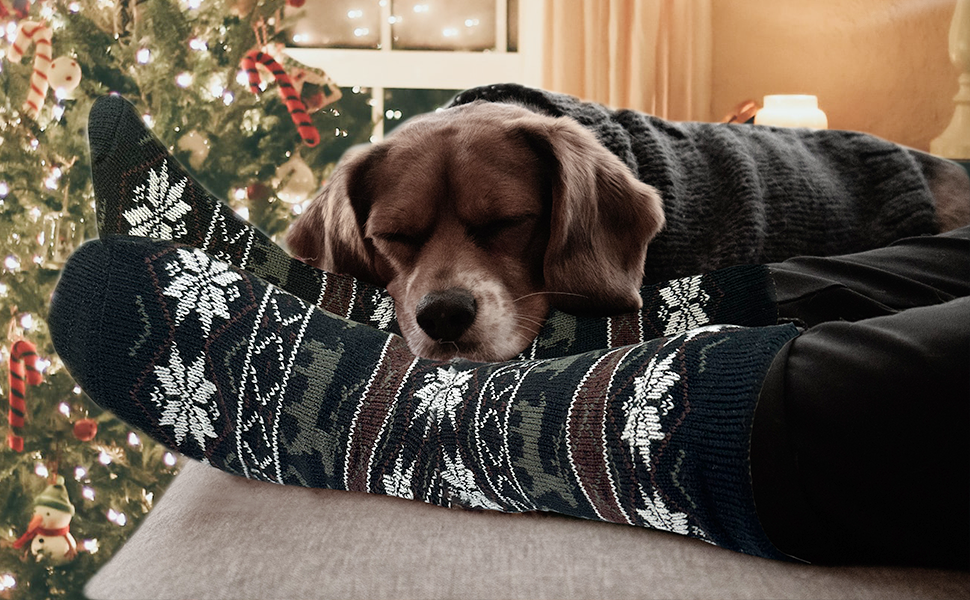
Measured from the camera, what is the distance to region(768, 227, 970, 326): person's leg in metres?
1.12

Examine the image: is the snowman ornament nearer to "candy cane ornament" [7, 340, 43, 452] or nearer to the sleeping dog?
"candy cane ornament" [7, 340, 43, 452]

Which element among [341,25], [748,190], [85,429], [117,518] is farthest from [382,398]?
[341,25]

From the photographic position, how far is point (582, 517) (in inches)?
35.0

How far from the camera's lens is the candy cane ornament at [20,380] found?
2.54 meters

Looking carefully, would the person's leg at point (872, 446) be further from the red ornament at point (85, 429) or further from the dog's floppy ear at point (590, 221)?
the red ornament at point (85, 429)

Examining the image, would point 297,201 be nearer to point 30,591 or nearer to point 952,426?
point 30,591

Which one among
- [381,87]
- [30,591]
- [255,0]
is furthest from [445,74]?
[30,591]

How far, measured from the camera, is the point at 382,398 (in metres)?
0.98

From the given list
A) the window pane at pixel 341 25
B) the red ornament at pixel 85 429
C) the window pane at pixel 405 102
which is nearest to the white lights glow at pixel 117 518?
the red ornament at pixel 85 429

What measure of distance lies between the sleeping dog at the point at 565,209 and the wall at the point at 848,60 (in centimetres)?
227

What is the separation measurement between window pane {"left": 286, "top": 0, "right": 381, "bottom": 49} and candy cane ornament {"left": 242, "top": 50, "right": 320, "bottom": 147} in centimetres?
104

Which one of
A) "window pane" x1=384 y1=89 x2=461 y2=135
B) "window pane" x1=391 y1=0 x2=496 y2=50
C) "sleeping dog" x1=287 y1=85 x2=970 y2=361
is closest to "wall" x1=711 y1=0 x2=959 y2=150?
"window pane" x1=391 y1=0 x2=496 y2=50

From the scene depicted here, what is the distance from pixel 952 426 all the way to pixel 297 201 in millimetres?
2554

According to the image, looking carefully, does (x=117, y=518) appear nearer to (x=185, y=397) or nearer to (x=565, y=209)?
(x=185, y=397)
